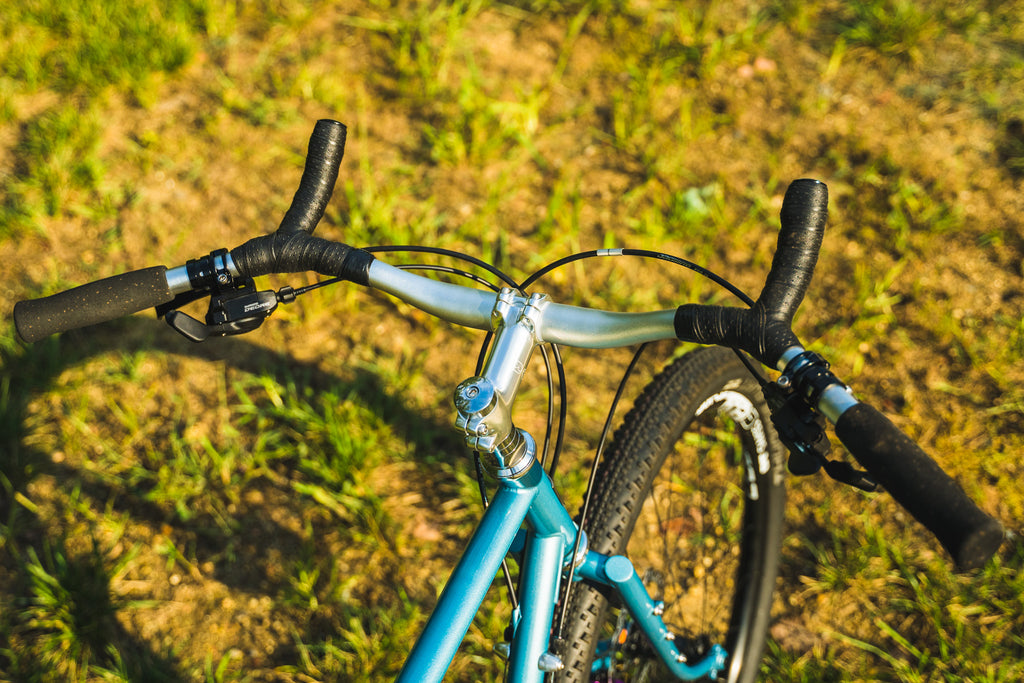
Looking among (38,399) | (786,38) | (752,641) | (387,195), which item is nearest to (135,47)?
(387,195)

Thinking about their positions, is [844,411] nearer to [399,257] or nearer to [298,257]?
[298,257]

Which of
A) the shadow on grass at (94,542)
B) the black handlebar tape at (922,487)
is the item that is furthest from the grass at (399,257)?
the black handlebar tape at (922,487)

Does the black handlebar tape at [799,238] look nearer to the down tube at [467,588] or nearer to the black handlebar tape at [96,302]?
the down tube at [467,588]

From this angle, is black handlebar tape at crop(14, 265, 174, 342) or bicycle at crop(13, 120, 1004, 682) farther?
black handlebar tape at crop(14, 265, 174, 342)

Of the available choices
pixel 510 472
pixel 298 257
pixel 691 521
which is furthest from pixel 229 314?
pixel 691 521

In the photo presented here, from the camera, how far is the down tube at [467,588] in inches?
47.5

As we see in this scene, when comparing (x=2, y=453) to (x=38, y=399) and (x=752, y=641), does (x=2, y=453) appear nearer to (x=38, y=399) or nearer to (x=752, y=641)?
(x=38, y=399)

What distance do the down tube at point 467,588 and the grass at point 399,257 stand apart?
127 centimetres

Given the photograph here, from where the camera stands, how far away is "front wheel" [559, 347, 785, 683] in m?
1.76

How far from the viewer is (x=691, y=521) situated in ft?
8.80

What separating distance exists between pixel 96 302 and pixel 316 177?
508 mm

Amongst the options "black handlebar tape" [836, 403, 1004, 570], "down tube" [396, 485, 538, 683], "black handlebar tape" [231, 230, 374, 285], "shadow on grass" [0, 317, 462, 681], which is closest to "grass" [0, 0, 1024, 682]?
"shadow on grass" [0, 317, 462, 681]

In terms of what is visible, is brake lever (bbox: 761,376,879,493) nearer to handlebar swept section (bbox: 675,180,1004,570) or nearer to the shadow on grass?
handlebar swept section (bbox: 675,180,1004,570)

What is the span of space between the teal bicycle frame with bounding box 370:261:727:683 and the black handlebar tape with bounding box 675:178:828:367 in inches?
2.7
